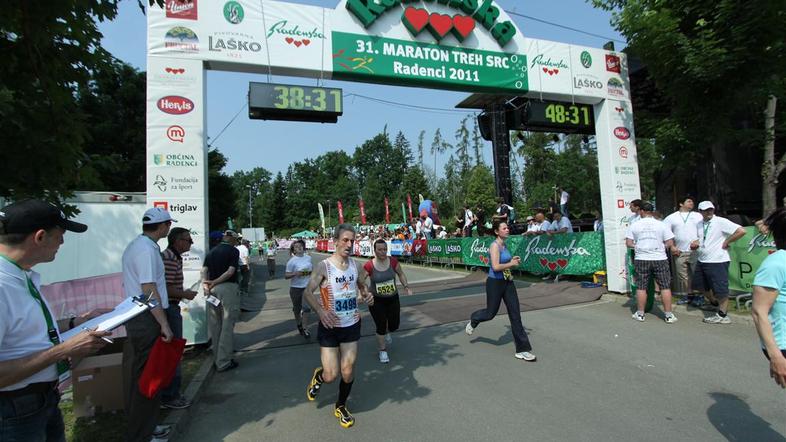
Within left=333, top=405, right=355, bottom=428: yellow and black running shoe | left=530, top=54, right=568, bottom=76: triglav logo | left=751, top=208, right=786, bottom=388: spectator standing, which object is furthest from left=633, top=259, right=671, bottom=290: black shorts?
left=333, top=405, right=355, bottom=428: yellow and black running shoe

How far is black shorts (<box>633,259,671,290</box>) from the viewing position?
22.9 feet

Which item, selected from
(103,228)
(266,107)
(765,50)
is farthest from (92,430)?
(765,50)

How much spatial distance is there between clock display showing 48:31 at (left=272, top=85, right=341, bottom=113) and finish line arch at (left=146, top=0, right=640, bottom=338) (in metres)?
0.33

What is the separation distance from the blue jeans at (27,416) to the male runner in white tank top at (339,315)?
2144mm

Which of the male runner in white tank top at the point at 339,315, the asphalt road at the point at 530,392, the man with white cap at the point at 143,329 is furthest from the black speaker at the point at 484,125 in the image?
the man with white cap at the point at 143,329

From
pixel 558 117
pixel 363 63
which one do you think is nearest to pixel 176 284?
pixel 363 63

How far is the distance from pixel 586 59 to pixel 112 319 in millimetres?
10620

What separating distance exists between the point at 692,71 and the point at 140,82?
22555 millimetres

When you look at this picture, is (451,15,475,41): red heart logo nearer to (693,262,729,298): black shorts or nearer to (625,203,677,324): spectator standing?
(625,203,677,324): spectator standing

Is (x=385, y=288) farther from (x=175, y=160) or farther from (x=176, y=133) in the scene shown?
(x=176, y=133)

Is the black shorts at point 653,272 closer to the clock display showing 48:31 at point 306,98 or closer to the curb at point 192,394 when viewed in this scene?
the clock display showing 48:31 at point 306,98

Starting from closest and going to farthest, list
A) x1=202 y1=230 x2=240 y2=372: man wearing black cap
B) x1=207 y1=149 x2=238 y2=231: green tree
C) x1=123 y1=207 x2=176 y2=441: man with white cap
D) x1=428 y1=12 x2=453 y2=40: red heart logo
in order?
x1=123 y1=207 x2=176 y2=441: man with white cap, x1=202 y1=230 x2=240 y2=372: man wearing black cap, x1=428 y1=12 x2=453 y2=40: red heart logo, x1=207 y1=149 x2=238 y2=231: green tree

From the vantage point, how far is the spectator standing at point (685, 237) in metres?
7.36

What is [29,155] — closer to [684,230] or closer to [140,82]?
[684,230]
